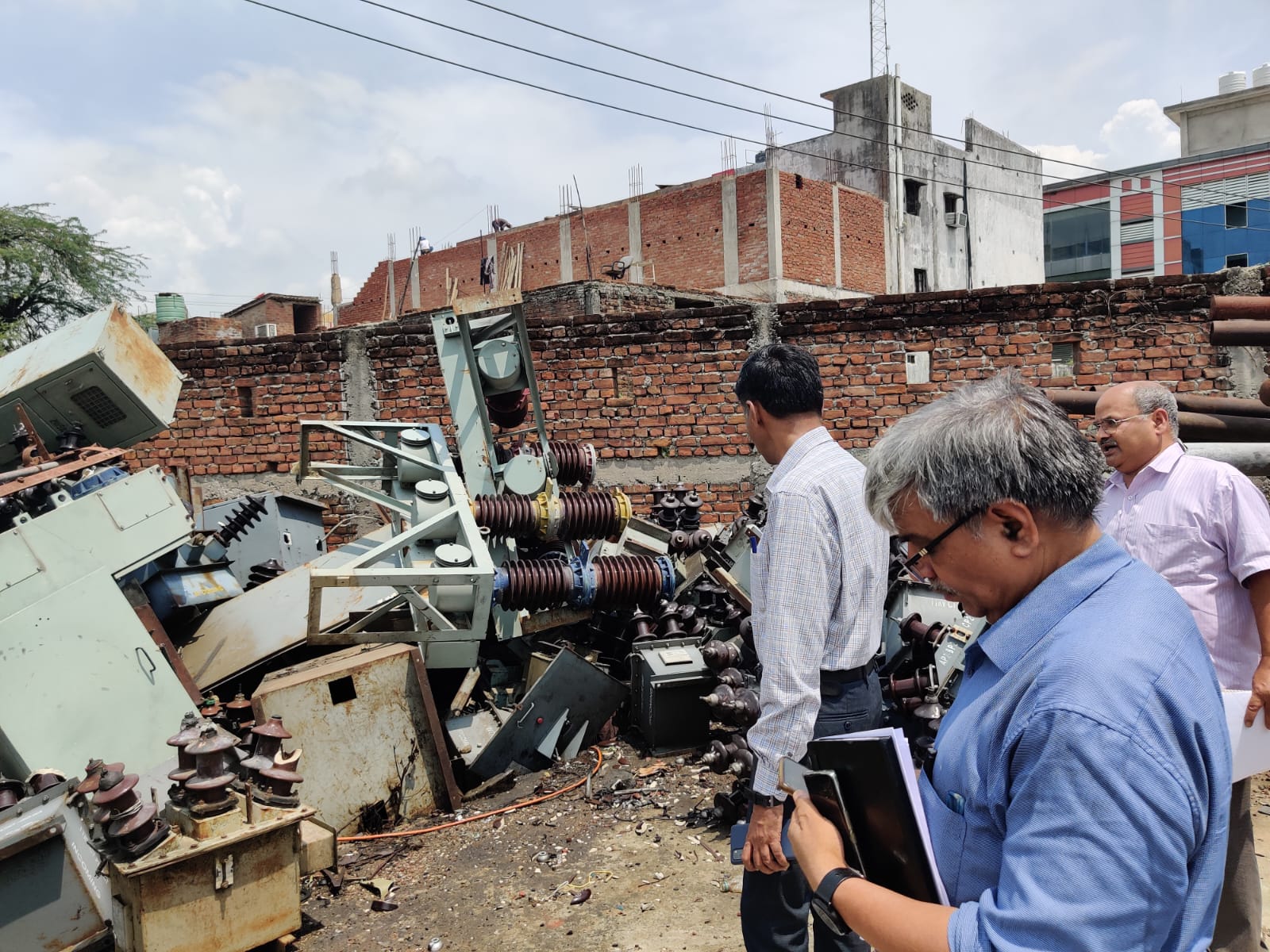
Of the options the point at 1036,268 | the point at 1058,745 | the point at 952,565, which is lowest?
the point at 1058,745

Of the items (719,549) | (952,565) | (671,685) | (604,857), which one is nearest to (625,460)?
(719,549)

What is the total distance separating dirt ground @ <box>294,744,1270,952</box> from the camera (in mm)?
3205

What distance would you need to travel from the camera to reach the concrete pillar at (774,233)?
22297 mm

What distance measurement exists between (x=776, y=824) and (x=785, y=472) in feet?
2.77

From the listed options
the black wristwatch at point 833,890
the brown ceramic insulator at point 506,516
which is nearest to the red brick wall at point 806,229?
the brown ceramic insulator at point 506,516

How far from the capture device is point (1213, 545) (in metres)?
2.59

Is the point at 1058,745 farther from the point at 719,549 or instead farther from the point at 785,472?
the point at 719,549

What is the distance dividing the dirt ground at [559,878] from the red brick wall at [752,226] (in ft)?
65.4

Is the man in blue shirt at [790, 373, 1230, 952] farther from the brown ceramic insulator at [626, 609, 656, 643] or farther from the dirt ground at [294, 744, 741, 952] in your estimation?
the brown ceramic insulator at [626, 609, 656, 643]

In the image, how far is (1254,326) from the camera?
10.8 feet

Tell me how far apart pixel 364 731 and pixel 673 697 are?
62.4 inches

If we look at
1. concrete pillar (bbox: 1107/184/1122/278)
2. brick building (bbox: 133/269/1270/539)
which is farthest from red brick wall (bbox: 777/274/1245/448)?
concrete pillar (bbox: 1107/184/1122/278)

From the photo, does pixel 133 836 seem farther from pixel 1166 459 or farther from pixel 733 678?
pixel 1166 459

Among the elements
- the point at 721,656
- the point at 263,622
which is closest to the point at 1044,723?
the point at 721,656
